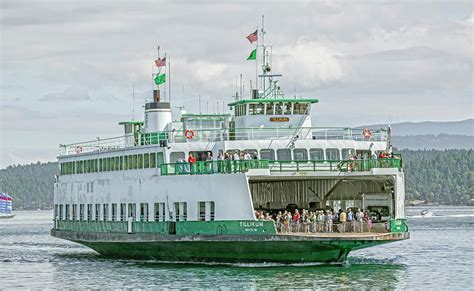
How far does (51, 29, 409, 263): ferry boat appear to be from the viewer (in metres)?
47.2

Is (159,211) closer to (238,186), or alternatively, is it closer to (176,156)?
(176,156)

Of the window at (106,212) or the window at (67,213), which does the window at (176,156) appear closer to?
Result: the window at (106,212)

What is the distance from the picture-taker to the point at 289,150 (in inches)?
1967

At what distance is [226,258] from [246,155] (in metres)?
4.33

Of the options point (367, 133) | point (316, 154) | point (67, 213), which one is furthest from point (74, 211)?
point (367, 133)

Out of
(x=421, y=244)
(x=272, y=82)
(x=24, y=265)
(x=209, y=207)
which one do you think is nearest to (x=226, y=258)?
(x=209, y=207)

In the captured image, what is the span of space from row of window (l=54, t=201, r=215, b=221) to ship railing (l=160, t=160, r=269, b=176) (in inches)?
51.6

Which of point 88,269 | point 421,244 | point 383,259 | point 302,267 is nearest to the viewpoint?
point 302,267

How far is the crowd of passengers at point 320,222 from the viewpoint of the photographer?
47.0m

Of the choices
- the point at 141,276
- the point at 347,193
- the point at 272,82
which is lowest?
the point at 141,276

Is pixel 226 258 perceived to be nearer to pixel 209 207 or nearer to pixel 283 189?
pixel 209 207

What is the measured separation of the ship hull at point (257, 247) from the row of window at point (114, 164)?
3.23m

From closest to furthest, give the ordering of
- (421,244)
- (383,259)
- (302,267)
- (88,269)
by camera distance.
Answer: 1. (302,267)
2. (88,269)
3. (383,259)
4. (421,244)

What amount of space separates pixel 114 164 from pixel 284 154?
9698 millimetres
